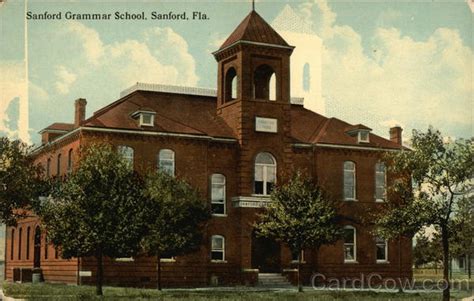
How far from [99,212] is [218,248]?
43.6 feet

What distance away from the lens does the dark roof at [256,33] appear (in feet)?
147

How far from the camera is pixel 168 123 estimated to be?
43031mm

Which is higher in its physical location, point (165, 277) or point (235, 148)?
point (235, 148)

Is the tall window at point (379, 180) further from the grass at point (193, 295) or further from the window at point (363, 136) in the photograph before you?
the grass at point (193, 295)

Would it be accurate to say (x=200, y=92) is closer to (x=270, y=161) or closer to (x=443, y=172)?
(x=270, y=161)

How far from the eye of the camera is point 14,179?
131 ft

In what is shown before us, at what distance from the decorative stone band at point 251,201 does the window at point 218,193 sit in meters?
0.68

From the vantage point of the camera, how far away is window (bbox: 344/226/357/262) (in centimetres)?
4666

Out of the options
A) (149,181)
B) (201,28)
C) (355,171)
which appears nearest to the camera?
(201,28)

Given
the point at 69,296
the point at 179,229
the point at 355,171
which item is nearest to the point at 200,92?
the point at 355,171

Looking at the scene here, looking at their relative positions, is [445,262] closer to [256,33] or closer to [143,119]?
[143,119]

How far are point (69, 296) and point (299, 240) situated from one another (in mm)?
12552

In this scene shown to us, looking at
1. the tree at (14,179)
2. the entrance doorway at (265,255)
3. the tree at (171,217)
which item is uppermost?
the tree at (14,179)

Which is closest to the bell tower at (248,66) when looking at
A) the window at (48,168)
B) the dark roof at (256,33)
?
the dark roof at (256,33)
